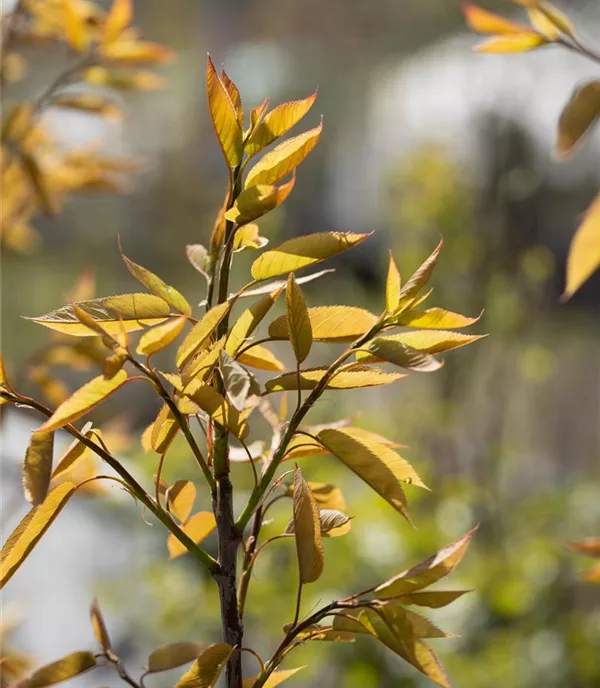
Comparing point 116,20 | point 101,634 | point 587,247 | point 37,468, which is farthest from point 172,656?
point 116,20

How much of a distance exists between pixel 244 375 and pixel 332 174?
4.09m

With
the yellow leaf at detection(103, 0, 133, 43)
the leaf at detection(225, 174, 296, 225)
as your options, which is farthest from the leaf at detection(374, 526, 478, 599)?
the yellow leaf at detection(103, 0, 133, 43)

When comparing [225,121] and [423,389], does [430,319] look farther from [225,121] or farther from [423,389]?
[423,389]

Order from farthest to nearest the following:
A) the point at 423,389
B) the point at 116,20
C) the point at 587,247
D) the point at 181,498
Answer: the point at 423,389 → the point at 116,20 → the point at 181,498 → the point at 587,247

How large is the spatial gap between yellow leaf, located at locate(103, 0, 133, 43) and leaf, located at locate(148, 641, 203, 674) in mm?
497

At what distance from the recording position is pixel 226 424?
0.95 ft

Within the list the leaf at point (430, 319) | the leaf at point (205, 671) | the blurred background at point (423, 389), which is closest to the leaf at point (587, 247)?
the leaf at point (430, 319)

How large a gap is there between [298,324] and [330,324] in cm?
3

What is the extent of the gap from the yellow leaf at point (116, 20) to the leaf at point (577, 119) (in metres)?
0.44

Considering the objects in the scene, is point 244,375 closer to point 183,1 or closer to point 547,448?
point 547,448

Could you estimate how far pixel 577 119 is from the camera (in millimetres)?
334

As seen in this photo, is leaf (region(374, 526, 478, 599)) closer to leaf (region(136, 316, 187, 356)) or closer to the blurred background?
leaf (region(136, 316, 187, 356))

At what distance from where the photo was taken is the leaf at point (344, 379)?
300mm

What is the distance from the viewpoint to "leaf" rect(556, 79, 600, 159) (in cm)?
33
